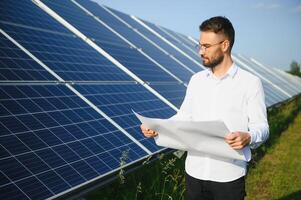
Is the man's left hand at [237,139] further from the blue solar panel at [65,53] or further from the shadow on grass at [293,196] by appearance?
the shadow on grass at [293,196]

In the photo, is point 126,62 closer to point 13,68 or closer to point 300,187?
point 13,68

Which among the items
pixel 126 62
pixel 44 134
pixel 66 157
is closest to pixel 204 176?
pixel 66 157

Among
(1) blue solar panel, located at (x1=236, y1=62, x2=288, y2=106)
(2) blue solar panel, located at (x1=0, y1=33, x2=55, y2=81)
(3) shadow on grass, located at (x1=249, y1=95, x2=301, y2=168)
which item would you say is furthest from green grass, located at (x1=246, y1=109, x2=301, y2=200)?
(2) blue solar panel, located at (x1=0, y1=33, x2=55, y2=81)

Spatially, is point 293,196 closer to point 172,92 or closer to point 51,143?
point 172,92

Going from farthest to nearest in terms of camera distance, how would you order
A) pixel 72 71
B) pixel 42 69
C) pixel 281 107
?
pixel 281 107 < pixel 72 71 < pixel 42 69

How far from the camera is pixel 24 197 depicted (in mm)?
3756

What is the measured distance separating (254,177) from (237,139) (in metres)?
6.37

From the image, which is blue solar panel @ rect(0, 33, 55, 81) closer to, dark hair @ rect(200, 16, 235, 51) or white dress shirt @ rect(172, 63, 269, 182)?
white dress shirt @ rect(172, 63, 269, 182)

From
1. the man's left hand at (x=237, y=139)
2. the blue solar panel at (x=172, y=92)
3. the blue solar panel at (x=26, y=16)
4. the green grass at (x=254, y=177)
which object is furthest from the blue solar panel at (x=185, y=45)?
the man's left hand at (x=237, y=139)

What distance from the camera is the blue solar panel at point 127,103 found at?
20.5ft

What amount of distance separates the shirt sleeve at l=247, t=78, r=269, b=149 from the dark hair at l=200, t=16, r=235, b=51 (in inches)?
19.1

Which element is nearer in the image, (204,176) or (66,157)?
(204,176)

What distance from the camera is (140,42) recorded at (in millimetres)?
11727

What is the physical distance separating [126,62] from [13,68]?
3.71m
